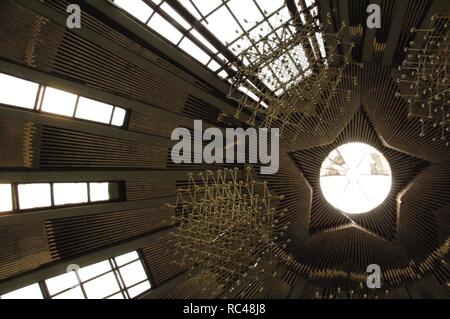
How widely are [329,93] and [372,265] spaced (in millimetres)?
4263

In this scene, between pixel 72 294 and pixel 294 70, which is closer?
pixel 72 294

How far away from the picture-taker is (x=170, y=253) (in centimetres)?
1025

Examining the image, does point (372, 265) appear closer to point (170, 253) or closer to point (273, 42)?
point (170, 253)

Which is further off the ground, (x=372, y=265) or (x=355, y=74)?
(x=355, y=74)

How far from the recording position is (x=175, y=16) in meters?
9.31

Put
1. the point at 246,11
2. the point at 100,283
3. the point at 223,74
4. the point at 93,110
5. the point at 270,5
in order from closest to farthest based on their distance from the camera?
1. the point at 93,110
2. the point at 100,283
3. the point at 270,5
4. the point at 246,11
5. the point at 223,74

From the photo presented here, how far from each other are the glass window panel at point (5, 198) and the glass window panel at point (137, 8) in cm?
395

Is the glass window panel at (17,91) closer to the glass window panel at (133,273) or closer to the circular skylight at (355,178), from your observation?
the glass window panel at (133,273)

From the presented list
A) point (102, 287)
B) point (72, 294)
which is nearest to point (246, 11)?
point (102, 287)

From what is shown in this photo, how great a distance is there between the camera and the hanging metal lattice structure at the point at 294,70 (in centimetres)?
882

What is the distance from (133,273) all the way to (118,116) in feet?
11.0

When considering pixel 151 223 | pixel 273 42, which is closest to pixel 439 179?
pixel 273 42

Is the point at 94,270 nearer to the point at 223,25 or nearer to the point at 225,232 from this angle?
the point at 225,232

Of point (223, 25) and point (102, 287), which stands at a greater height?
point (223, 25)
